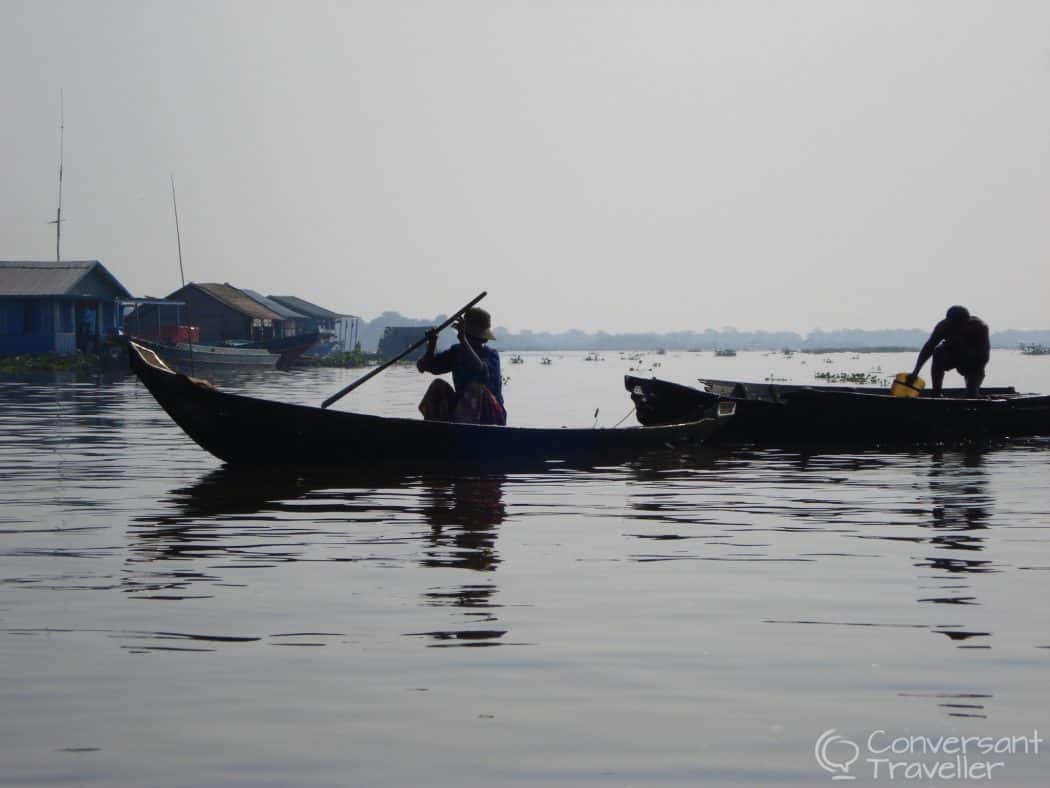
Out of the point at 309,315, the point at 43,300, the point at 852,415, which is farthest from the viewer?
the point at 309,315

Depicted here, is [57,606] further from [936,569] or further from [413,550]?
[936,569]

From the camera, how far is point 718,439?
60.4 ft

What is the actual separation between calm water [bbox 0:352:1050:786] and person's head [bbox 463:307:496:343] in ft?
5.30

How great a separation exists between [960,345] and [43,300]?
128ft

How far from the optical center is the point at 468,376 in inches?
521

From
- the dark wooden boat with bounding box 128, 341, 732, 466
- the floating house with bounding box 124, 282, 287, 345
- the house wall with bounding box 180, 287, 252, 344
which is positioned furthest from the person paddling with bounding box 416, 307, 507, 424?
the house wall with bounding box 180, 287, 252, 344

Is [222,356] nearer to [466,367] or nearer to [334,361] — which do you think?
[334,361]

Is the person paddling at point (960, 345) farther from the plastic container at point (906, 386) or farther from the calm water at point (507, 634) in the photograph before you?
the calm water at point (507, 634)

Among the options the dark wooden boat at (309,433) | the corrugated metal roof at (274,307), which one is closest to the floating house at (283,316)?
the corrugated metal roof at (274,307)

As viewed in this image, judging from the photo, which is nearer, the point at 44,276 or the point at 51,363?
the point at 51,363

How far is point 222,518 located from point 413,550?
2.29 metres

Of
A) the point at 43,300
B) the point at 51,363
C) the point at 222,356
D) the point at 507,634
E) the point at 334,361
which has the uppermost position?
the point at 43,300

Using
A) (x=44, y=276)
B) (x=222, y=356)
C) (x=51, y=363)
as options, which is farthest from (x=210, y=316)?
(x=51, y=363)

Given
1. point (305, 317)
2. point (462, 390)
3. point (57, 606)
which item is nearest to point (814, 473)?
point (462, 390)
